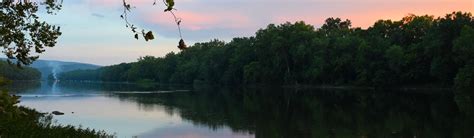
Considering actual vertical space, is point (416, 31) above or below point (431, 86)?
above

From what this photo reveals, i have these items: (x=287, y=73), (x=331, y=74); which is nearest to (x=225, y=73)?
(x=287, y=73)

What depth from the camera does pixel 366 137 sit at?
26.5 m

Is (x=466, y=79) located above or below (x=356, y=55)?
below

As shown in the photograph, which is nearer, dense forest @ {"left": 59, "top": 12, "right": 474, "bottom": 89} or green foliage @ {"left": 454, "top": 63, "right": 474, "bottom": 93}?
green foliage @ {"left": 454, "top": 63, "right": 474, "bottom": 93}

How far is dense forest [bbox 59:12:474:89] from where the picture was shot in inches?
3036

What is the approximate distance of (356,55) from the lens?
3834 inches

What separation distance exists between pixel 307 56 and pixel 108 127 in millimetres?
84877

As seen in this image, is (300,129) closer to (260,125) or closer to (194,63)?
(260,125)

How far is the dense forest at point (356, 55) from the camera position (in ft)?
253

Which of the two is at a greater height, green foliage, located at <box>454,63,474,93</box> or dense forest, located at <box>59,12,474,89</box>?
dense forest, located at <box>59,12,474,89</box>

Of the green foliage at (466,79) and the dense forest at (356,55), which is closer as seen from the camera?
the green foliage at (466,79)

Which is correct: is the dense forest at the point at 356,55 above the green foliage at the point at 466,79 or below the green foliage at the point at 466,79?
above

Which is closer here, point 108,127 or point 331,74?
point 108,127

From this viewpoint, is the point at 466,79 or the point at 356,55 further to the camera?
the point at 356,55
